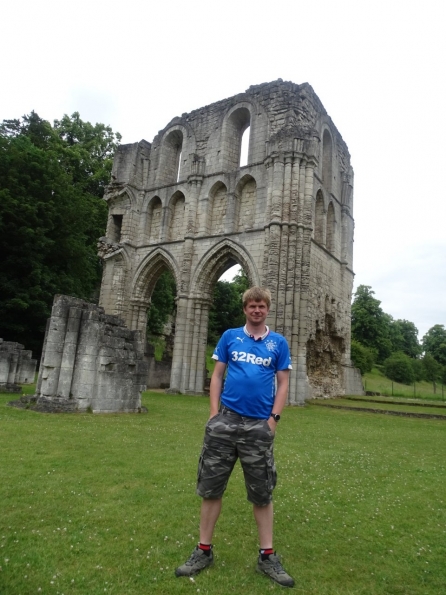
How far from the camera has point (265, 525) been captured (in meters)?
2.81

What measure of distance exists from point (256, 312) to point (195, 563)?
168 cm

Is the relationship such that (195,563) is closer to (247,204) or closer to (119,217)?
(247,204)

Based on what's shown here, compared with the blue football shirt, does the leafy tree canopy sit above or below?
above

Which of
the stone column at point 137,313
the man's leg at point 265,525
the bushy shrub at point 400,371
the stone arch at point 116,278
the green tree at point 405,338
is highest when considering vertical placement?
the green tree at point 405,338

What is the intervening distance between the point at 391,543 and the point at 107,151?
3473 cm

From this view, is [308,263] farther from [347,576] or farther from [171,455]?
[347,576]

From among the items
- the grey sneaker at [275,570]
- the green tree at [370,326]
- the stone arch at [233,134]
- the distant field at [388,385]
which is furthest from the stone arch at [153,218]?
the green tree at [370,326]

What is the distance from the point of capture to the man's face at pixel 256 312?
10.0ft

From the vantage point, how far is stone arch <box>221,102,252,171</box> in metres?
20.7

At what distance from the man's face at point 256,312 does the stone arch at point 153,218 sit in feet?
65.5

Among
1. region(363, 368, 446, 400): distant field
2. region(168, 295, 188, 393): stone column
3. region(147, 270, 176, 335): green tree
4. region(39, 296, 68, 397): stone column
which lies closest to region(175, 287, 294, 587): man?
region(39, 296, 68, 397): stone column

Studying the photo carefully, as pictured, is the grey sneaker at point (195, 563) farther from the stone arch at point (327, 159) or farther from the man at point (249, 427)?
the stone arch at point (327, 159)

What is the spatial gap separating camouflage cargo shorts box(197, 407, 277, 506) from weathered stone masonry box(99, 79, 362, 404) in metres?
13.5

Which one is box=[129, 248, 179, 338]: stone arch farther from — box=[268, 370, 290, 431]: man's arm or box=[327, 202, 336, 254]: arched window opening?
box=[268, 370, 290, 431]: man's arm
